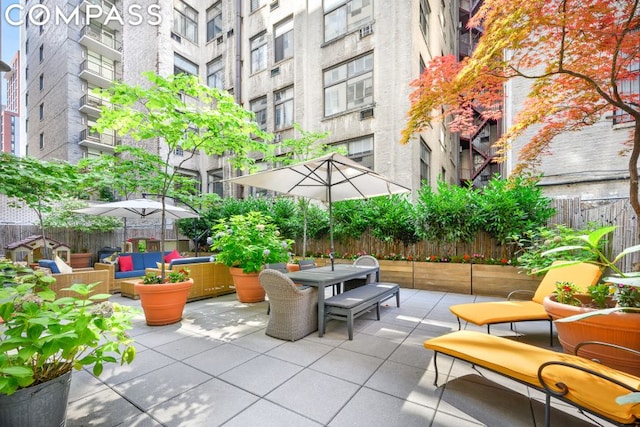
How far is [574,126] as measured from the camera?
16.1ft

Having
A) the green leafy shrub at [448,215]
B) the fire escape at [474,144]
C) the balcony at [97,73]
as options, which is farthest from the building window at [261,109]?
the fire escape at [474,144]

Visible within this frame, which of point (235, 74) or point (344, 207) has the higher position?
point (235, 74)

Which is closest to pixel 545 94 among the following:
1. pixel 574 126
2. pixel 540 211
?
pixel 574 126

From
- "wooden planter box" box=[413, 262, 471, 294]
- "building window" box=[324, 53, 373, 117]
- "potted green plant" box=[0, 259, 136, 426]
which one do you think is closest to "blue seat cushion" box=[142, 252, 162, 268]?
"potted green plant" box=[0, 259, 136, 426]

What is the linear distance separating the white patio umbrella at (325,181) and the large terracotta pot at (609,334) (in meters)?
3.07

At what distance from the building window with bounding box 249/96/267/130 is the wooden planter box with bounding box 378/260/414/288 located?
9710 millimetres

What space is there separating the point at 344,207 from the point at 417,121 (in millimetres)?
4022

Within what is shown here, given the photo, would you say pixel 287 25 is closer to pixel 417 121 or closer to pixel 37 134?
pixel 417 121

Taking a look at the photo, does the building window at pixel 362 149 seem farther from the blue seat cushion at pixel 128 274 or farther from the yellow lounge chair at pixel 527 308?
the blue seat cushion at pixel 128 274

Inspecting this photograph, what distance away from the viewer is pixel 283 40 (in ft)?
43.3

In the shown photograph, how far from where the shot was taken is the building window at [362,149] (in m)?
10.5

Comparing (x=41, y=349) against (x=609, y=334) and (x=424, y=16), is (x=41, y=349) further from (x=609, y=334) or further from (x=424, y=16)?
(x=424, y=16)

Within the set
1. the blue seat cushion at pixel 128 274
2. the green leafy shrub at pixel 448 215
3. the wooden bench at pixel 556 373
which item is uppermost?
the green leafy shrub at pixel 448 215

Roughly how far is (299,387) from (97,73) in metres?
25.0
